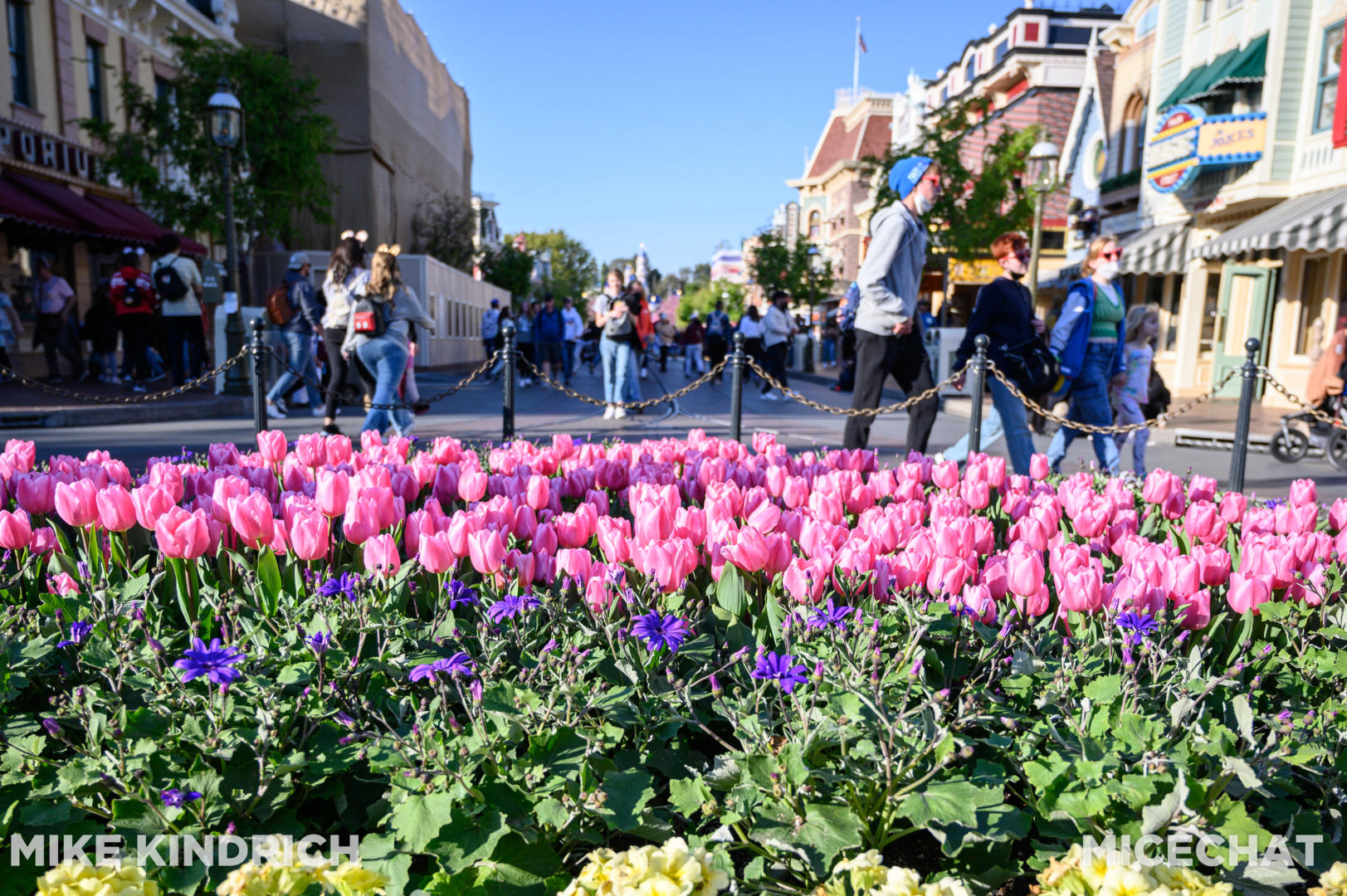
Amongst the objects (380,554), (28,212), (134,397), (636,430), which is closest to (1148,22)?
(636,430)

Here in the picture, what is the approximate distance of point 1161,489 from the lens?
3.44m

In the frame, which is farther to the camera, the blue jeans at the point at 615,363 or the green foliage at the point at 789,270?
the green foliage at the point at 789,270

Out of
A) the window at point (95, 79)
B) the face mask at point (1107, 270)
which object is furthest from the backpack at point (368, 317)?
the window at point (95, 79)

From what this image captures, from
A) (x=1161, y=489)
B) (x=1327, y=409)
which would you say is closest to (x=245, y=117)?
(x=1327, y=409)

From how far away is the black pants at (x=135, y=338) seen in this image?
46.4 feet

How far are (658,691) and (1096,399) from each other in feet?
22.4

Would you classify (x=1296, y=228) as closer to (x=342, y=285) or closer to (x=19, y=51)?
(x=342, y=285)

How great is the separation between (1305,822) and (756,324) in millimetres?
17125

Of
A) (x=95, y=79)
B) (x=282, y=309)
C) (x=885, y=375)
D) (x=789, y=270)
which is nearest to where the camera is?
(x=885, y=375)

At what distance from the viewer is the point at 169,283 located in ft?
44.8

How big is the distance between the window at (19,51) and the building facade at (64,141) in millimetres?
17

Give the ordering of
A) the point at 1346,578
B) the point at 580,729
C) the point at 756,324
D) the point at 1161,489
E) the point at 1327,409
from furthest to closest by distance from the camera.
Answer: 1. the point at 756,324
2. the point at 1327,409
3. the point at 1161,489
4. the point at 1346,578
5. the point at 580,729

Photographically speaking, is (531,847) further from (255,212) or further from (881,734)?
(255,212)

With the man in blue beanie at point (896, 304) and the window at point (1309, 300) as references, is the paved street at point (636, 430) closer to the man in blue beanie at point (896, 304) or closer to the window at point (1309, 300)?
the man in blue beanie at point (896, 304)
